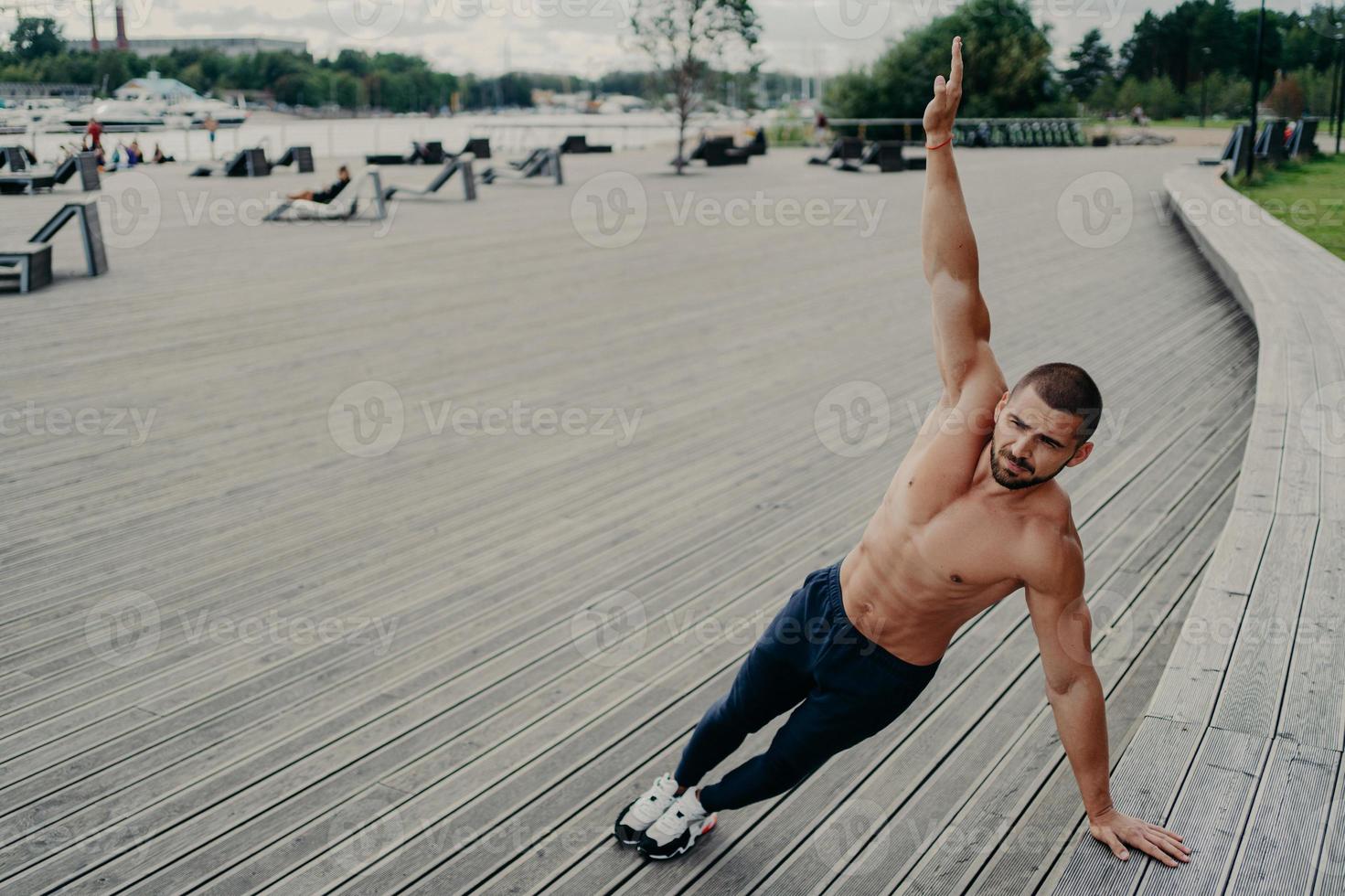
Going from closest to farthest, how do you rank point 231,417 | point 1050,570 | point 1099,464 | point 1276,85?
point 1050,570 → point 1099,464 → point 231,417 → point 1276,85

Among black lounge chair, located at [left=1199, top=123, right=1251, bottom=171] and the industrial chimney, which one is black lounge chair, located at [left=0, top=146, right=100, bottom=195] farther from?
the industrial chimney

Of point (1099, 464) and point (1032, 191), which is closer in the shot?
point (1099, 464)

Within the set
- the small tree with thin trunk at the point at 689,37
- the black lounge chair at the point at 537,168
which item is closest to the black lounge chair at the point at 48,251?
the black lounge chair at the point at 537,168

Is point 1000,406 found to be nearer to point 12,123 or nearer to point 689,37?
point 689,37

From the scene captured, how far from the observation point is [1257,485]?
4.33 metres

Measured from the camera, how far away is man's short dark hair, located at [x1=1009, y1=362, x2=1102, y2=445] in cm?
197

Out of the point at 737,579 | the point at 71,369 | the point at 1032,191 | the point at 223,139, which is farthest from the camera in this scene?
the point at 223,139

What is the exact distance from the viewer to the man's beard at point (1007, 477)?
2047mm

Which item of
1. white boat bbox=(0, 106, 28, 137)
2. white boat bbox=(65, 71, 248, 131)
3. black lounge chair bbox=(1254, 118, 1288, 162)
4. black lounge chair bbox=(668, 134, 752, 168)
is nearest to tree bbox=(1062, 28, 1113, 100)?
black lounge chair bbox=(1254, 118, 1288, 162)

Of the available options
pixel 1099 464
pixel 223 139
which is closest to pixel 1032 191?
pixel 1099 464

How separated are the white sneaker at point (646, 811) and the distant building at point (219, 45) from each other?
5806 centimetres

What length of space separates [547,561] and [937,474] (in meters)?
2.55

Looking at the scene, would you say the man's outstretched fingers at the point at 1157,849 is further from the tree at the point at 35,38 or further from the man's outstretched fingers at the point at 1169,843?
the tree at the point at 35,38

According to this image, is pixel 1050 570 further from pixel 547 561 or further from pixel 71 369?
pixel 71 369
